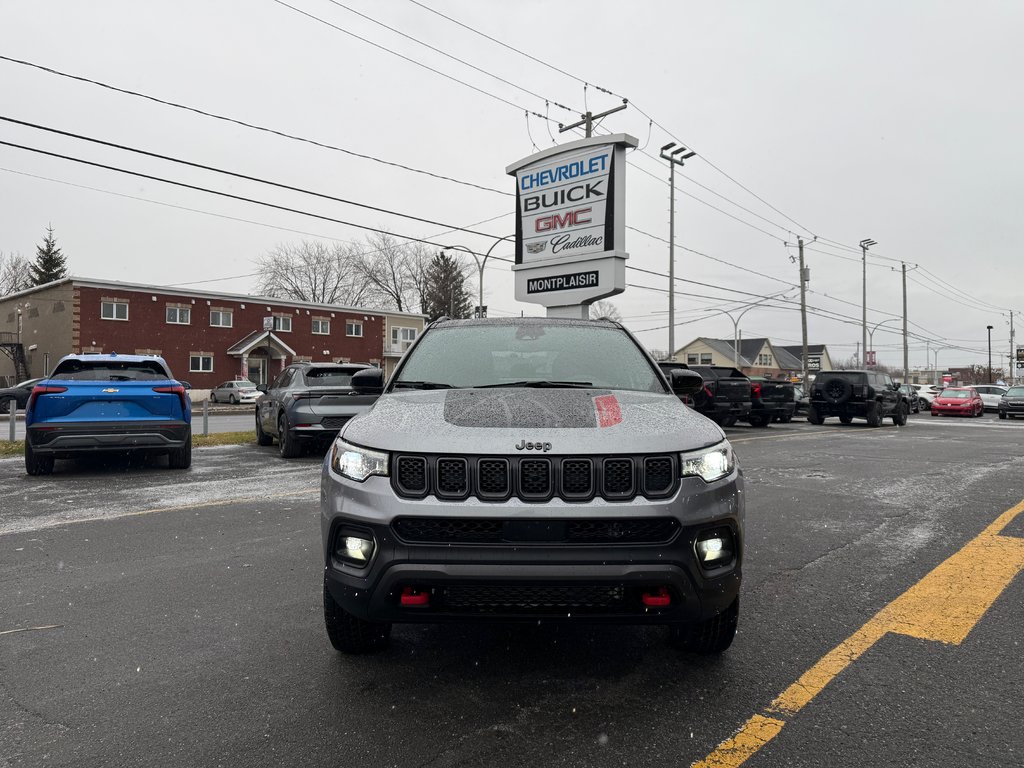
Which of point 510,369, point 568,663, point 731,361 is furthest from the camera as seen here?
point 731,361

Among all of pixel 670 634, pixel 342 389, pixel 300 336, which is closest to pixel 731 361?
pixel 300 336

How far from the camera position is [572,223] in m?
17.5

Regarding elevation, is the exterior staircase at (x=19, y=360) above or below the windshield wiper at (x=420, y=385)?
above

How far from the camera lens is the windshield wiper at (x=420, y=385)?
145 inches

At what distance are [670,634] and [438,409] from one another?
1.54 metres

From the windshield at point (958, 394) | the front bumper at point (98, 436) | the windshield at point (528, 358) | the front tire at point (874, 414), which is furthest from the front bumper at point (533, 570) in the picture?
the windshield at point (958, 394)

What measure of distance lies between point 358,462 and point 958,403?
36624mm

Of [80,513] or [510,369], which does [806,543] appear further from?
[80,513]

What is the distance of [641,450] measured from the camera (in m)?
2.62

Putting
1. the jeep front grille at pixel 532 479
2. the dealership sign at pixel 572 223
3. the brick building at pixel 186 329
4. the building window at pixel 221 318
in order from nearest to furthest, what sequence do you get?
the jeep front grille at pixel 532 479 → the dealership sign at pixel 572 223 → the brick building at pixel 186 329 → the building window at pixel 221 318

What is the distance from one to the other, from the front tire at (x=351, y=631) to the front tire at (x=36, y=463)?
24.3ft

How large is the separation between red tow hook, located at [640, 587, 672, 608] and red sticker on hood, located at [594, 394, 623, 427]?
69 cm

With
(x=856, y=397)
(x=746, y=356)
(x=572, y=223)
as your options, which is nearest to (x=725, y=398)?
(x=856, y=397)

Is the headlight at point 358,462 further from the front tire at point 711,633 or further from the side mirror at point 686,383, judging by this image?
the side mirror at point 686,383
